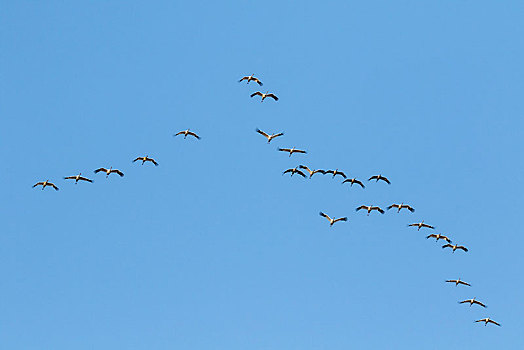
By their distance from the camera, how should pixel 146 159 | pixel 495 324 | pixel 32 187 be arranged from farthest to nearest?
1. pixel 495 324
2. pixel 146 159
3. pixel 32 187

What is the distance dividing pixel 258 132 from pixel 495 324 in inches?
2559

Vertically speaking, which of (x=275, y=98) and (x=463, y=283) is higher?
(x=275, y=98)

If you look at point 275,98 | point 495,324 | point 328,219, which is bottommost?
point 495,324

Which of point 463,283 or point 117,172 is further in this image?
point 463,283

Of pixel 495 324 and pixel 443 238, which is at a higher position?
pixel 443 238

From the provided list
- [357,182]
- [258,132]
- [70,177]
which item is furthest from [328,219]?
[70,177]

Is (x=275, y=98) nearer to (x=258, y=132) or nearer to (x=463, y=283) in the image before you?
(x=258, y=132)

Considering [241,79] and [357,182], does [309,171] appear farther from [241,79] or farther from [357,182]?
[241,79]

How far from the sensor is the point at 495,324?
17350 centimetres

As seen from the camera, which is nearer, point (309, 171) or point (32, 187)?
point (32, 187)

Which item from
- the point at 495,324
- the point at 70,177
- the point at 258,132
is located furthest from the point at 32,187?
the point at 495,324

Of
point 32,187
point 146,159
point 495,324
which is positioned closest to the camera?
point 32,187

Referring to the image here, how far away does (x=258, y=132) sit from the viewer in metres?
152

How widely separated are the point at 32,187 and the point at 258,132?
135 ft
